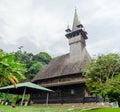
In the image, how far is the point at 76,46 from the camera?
126 feet

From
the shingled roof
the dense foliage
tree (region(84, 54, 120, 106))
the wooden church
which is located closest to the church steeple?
the wooden church

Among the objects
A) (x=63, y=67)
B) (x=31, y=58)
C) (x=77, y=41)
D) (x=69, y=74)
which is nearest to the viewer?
(x=69, y=74)

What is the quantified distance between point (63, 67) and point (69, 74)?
360cm

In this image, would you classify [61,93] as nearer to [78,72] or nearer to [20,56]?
[78,72]

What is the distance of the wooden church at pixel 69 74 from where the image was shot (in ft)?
107

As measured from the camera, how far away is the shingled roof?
3397 centimetres

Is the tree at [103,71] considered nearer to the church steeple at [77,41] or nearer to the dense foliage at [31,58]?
the church steeple at [77,41]

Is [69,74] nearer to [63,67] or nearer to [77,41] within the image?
[63,67]

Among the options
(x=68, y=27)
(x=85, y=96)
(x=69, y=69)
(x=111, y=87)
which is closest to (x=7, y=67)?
(x=111, y=87)

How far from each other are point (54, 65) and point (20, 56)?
3390 centimetres

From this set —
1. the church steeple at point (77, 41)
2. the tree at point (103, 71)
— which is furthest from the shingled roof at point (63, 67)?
the tree at point (103, 71)

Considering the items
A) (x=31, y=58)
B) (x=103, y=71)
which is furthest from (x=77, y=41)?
(x=31, y=58)

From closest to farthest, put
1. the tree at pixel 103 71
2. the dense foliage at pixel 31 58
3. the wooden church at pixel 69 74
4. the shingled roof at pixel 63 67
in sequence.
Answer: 1. the tree at pixel 103 71
2. the wooden church at pixel 69 74
3. the shingled roof at pixel 63 67
4. the dense foliage at pixel 31 58

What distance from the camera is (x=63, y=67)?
3731 cm
